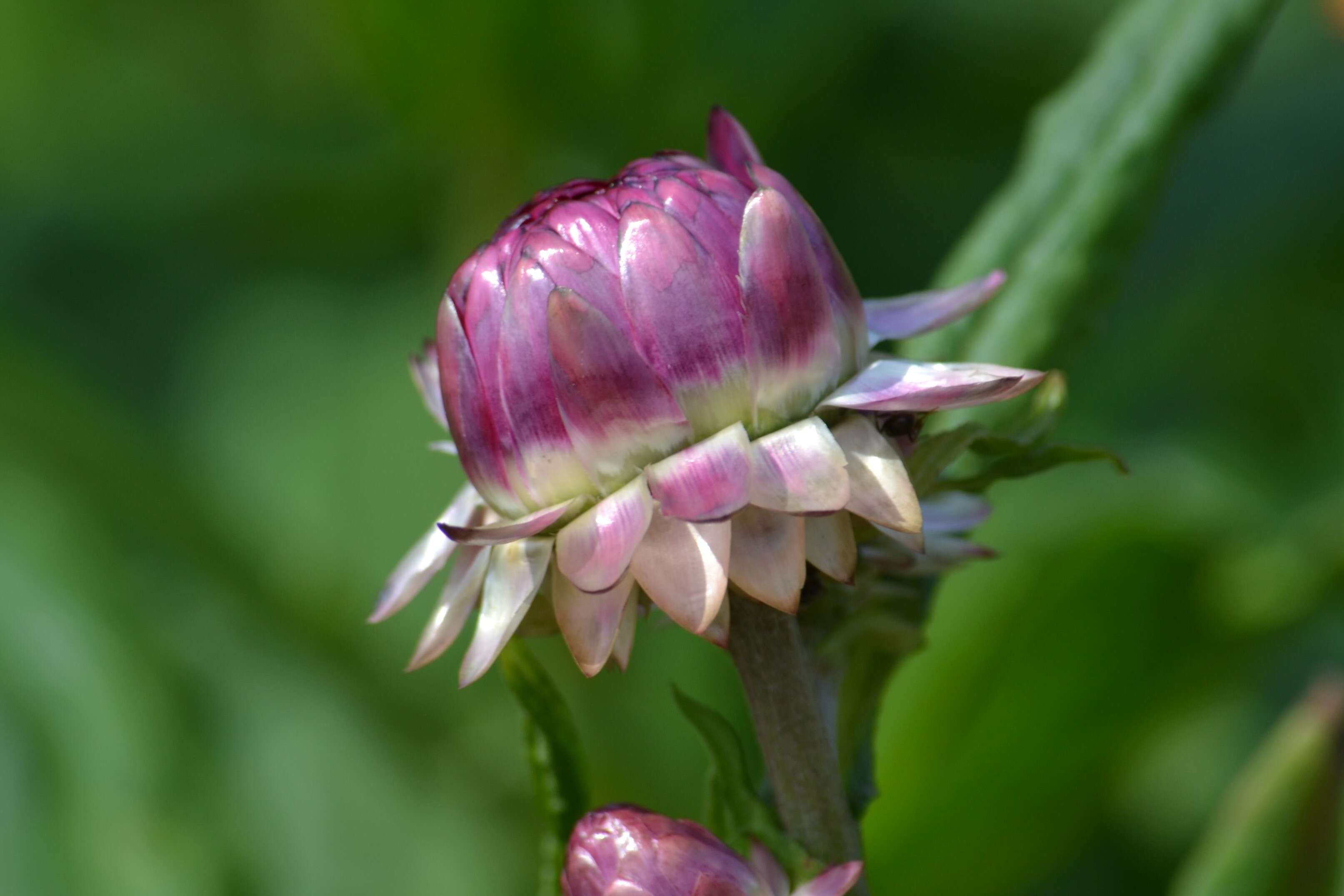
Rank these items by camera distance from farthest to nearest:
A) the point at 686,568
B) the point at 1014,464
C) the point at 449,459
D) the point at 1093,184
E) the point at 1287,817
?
the point at 449,459 → the point at 1093,184 → the point at 1287,817 → the point at 1014,464 → the point at 686,568

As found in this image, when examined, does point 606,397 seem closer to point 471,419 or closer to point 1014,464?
point 471,419

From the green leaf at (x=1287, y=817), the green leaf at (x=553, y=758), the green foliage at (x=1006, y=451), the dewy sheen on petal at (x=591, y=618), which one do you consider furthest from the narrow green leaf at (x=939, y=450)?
the green leaf at (x=1287, y=817)

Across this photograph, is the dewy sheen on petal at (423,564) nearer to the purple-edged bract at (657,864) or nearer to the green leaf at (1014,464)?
the purple-edged bract at (657,864)

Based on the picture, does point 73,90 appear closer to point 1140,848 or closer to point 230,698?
point 230,698

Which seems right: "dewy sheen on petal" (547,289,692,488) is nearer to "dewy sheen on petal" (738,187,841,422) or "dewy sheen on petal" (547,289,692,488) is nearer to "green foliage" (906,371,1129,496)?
"dewy sheen on petal" (738,187,841,422)

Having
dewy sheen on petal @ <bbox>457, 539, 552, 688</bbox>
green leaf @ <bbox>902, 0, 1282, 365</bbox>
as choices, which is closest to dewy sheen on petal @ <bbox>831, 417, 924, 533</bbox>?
dewy sheen on petal @ <bbox>457, 539, 552, 688</bbox>

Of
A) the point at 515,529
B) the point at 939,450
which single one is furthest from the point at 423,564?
the point at 939,450
